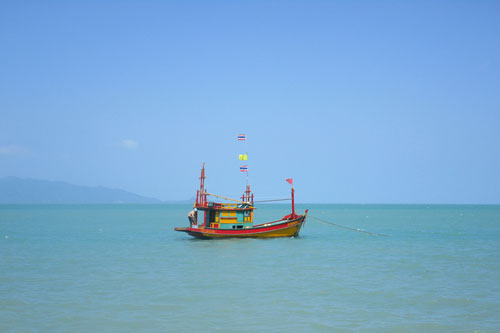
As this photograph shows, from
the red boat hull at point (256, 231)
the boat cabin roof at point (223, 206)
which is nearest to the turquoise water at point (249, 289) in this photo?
the red boat hull at point (256, 231)

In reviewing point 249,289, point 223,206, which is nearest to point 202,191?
point 223,206

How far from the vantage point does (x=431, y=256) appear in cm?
3328

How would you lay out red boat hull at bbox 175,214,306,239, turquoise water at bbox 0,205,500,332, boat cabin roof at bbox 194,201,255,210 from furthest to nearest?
red boat hull at bbox 175,214,306,239 < boat cabin roof at bbox 194,201,255,210 < turquoise water at bbox 0,205,500,332

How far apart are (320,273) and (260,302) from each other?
7775mm

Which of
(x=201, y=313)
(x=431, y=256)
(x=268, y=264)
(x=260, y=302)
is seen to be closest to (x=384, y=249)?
(x=431, y=256)

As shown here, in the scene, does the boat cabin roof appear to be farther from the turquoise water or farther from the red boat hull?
the turquoise water

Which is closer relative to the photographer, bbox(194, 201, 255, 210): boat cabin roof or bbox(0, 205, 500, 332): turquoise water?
bbox(0, 205, 500, 332): turquoise water

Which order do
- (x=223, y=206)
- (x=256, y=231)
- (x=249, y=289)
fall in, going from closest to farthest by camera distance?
(x=249, y=289) → (x=223, y=206) → (x=256, y=231)

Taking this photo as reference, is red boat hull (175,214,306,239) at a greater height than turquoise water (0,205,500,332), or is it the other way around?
red boat hull (175,214,306,239)

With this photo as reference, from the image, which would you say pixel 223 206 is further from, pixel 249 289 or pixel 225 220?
pixel 249 289

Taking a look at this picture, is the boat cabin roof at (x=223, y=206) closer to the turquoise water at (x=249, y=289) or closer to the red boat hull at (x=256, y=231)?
the red boat hull at (x=256, y=231)

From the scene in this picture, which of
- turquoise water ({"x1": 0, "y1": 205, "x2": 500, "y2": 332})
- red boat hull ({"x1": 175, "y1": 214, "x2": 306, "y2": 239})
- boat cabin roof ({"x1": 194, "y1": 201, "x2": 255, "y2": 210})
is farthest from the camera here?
red boat hull ({"x1": 175, "y1": 214, "x2": 306, "y2": 239})

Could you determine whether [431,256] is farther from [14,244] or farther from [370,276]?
[14,244]

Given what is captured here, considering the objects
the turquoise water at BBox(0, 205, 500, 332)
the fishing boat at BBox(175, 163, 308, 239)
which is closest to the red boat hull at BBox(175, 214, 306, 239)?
the fishing boat at BBox(175, 163, 308, 239)
